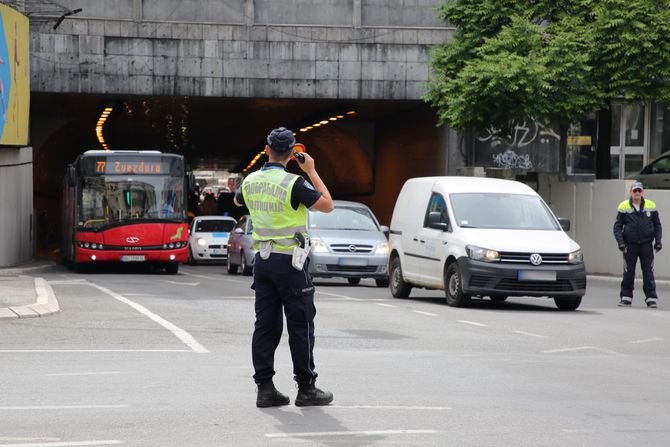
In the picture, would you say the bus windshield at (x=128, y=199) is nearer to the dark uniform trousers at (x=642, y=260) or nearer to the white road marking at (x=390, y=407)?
the dark uniform trousers at (x=642, y=260)

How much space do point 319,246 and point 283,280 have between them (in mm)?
16781

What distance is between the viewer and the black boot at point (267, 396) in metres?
8.40

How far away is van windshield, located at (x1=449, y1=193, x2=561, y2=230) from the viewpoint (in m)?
19.2

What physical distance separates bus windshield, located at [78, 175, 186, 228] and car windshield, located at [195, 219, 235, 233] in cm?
1033

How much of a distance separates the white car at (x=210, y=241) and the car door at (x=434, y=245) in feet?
74.3

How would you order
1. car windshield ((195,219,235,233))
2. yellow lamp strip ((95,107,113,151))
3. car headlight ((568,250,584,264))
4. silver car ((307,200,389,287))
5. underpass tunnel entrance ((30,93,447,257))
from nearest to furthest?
1. car headlight ((568,250,584,264))
2. silver car ((307,200,389,287))
3. underpass tunnel entrance ((30,93,447,257))
4. car windshield ((195,219,235,233))
5. yellow lamp strip ((95,107,113,151))

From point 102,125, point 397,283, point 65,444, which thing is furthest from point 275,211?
point 102,125

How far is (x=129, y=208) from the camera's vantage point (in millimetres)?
32500

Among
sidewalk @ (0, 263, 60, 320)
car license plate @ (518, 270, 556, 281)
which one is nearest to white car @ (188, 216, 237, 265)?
sidewalk @ (0, 263, 60, 320)

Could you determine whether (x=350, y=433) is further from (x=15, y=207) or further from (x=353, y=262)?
(x=15, y=207)

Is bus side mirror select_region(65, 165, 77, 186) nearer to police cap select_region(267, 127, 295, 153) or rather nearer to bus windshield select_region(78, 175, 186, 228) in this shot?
bus windshield select_region(78, 175, 186, 228)

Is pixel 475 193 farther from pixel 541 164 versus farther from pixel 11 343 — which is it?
pixel 541 164

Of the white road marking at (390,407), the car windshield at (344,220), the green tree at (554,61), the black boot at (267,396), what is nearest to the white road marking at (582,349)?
the white road marking at (390,407)

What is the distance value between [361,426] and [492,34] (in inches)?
1107
